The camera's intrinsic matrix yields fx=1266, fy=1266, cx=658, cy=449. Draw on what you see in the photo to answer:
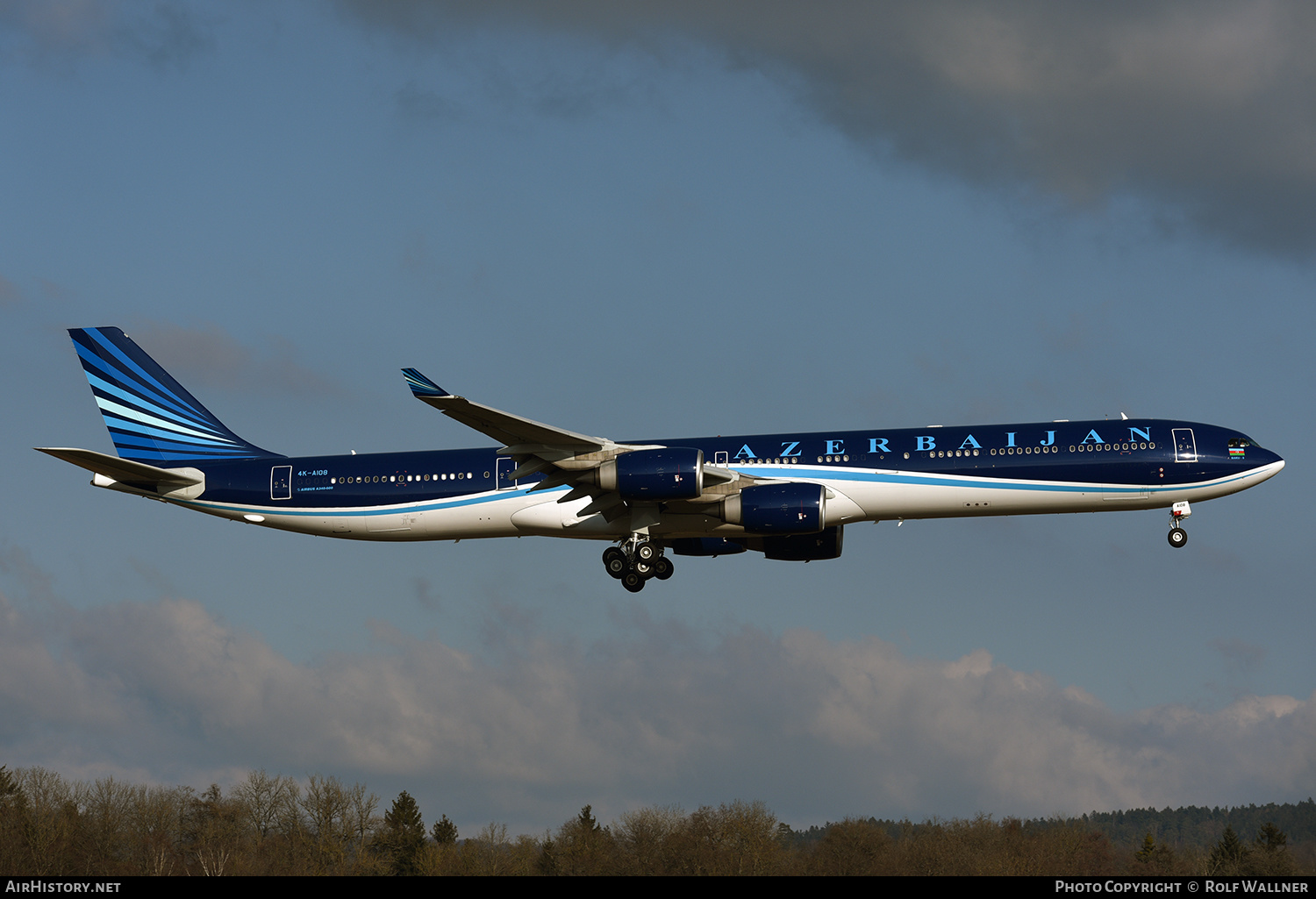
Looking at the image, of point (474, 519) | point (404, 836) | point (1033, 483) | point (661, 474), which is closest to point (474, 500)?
point (474, 519)

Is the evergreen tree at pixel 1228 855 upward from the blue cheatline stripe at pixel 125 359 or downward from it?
downward

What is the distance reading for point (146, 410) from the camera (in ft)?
180

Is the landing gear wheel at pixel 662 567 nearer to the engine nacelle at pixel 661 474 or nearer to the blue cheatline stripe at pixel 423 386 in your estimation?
the engine nacelle at pixel 661 474

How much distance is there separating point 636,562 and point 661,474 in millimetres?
6048

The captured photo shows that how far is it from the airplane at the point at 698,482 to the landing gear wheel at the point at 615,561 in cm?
6

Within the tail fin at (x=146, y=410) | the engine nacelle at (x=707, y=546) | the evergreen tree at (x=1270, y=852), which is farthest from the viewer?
the evergreen tree at (x=1270, y=852)

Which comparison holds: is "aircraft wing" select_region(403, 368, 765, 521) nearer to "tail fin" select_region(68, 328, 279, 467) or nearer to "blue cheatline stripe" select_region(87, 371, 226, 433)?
"tail fin" select_region(68, 328, 279, 467)

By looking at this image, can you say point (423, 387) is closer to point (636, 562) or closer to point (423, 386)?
point (423, 386)

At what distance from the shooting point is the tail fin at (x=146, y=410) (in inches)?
2099

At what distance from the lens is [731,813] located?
6638 cm

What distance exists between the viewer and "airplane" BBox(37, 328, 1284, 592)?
4372 cm

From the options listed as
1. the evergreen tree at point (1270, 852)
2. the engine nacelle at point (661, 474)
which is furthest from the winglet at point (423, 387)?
the evergreen tree at point (1270, 852)

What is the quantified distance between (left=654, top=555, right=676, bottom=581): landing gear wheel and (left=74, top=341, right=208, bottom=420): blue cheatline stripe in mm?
21412
